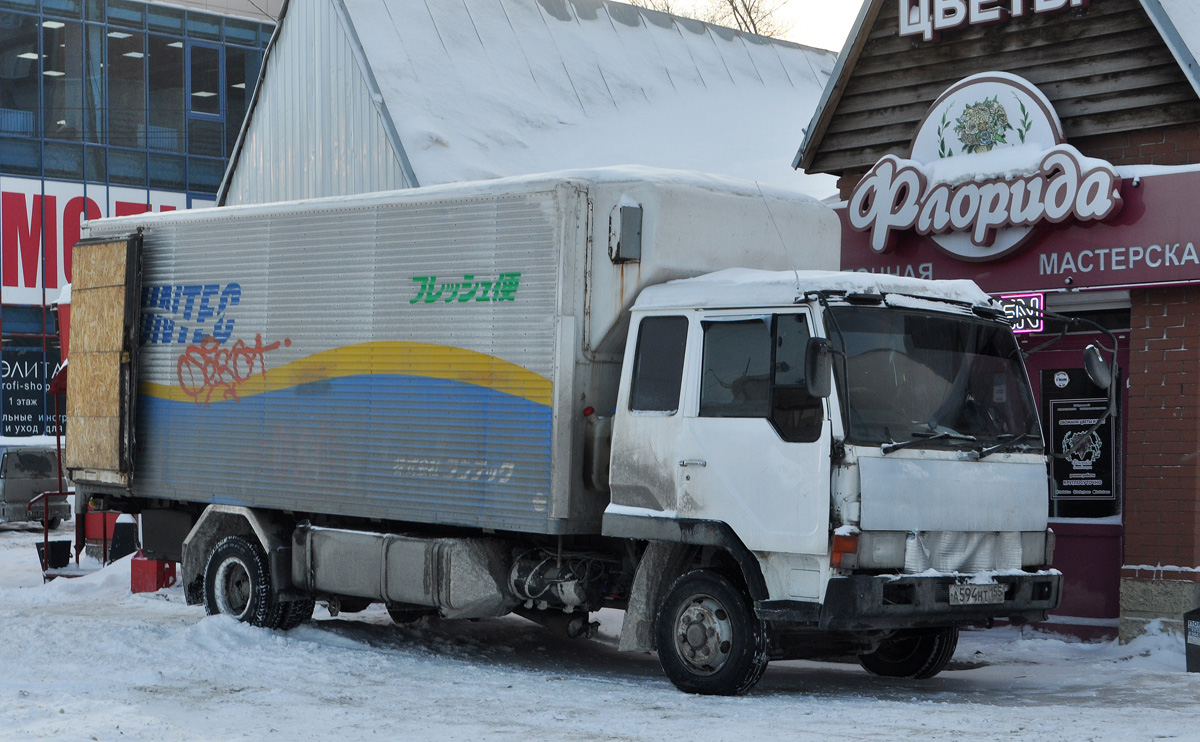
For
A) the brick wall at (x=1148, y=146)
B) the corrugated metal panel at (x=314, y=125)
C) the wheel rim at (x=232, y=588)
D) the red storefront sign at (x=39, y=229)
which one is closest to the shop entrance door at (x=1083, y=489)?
the brick wall at (x=1148, y=146)

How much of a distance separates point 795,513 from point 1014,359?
1983 mm

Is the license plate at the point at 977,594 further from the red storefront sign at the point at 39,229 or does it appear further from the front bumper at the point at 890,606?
the red storefront sign at the point at 39,229

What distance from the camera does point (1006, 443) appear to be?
9250 mm

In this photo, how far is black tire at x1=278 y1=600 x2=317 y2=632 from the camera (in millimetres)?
11930

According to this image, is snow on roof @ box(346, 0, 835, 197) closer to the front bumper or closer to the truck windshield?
the truck windshield

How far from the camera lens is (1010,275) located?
13.0m

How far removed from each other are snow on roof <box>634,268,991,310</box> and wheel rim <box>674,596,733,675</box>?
6.13 ft

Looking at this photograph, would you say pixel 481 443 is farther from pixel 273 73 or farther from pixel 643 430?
pixel 273 73

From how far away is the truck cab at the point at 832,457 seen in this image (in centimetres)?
857

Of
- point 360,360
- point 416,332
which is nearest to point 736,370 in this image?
point 416,332

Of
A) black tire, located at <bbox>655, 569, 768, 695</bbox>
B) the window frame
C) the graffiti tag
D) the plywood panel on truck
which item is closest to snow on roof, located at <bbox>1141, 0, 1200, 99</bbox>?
the window frame

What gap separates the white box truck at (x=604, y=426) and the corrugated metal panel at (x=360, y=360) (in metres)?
0.03

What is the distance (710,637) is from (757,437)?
1329mm

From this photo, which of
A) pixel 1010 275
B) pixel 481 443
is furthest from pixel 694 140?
pixel 481 443
